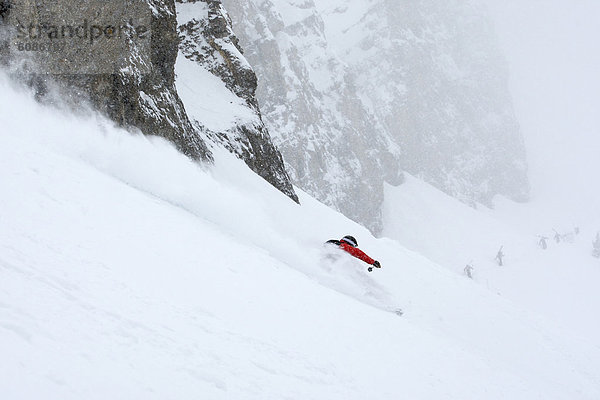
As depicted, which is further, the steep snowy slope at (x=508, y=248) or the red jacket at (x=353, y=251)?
the steep snowy slope at (x=508, y=248)

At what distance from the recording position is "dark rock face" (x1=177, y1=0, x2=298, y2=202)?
88.2 feet

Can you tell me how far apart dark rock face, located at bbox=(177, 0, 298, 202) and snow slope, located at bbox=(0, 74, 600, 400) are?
745 centimetres

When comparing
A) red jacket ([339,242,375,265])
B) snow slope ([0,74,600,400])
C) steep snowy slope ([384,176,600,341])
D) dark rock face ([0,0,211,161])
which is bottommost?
snow slope ([0,74,600,400])

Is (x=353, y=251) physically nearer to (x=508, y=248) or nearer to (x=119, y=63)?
(x=119, y=63)

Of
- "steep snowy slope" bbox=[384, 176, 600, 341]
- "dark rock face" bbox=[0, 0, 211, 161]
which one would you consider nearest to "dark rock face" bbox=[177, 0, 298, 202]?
"dark rock face" bbox=[0, 0, 211, 161]

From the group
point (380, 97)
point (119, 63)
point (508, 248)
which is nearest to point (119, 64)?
point (119, 63)

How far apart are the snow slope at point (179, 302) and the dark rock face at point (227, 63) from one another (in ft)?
24.4

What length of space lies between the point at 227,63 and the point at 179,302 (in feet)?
73.1

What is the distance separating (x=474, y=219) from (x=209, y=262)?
120 meters

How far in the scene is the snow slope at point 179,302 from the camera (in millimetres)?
5062

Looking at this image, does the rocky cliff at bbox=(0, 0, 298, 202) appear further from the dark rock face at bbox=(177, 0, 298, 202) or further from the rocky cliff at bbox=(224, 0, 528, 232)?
the rocky cliff at bbox=(224, 0, 528, 232)

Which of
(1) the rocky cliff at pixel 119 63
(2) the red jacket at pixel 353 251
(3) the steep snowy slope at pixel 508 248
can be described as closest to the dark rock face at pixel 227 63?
(1) the rocky cliff at pixel 119 63

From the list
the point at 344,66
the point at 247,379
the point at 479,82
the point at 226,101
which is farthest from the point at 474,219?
the point at 247,379

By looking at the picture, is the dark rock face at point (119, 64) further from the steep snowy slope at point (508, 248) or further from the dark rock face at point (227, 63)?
the steep snowy slope at point (508, 248)
